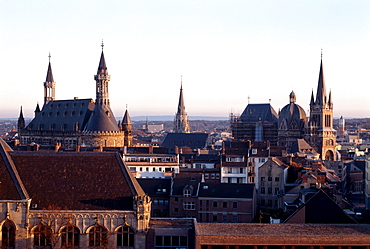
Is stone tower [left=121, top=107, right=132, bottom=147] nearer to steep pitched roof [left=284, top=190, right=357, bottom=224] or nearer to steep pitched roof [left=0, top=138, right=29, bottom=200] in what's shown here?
steep pitched roof [left=284, top=190, right=357, bottom=224]

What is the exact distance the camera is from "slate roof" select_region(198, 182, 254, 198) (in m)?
83.0

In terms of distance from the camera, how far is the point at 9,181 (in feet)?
174

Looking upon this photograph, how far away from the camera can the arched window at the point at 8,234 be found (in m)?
52.2

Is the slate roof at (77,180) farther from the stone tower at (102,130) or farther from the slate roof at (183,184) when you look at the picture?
the stone tower at (102,130)

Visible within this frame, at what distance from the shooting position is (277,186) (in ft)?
332

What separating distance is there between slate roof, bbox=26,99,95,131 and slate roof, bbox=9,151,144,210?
A: 99.5 m

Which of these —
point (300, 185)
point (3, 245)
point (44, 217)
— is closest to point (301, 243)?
point (44, 217)

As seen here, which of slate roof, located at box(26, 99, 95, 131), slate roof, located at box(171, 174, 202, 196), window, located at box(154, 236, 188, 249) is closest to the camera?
window, located at box(154, 236, 188, 249)

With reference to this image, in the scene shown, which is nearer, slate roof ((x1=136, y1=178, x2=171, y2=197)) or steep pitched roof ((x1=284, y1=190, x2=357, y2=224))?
steep pitched roof ((x1=284, y1=190, x2=357, y2=224))

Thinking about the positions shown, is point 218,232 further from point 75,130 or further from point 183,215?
point 75,130

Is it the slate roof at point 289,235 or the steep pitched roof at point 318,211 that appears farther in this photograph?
the steep pitched roof at point 318,211

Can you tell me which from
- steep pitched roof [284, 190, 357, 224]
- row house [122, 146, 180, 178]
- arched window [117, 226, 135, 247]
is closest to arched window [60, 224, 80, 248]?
arched window [117, 226, 135, 247]

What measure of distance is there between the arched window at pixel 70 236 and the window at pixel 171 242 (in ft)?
21.8

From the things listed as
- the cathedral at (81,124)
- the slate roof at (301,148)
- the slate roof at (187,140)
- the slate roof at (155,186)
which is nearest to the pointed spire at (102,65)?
the cathedral at (81,124)
